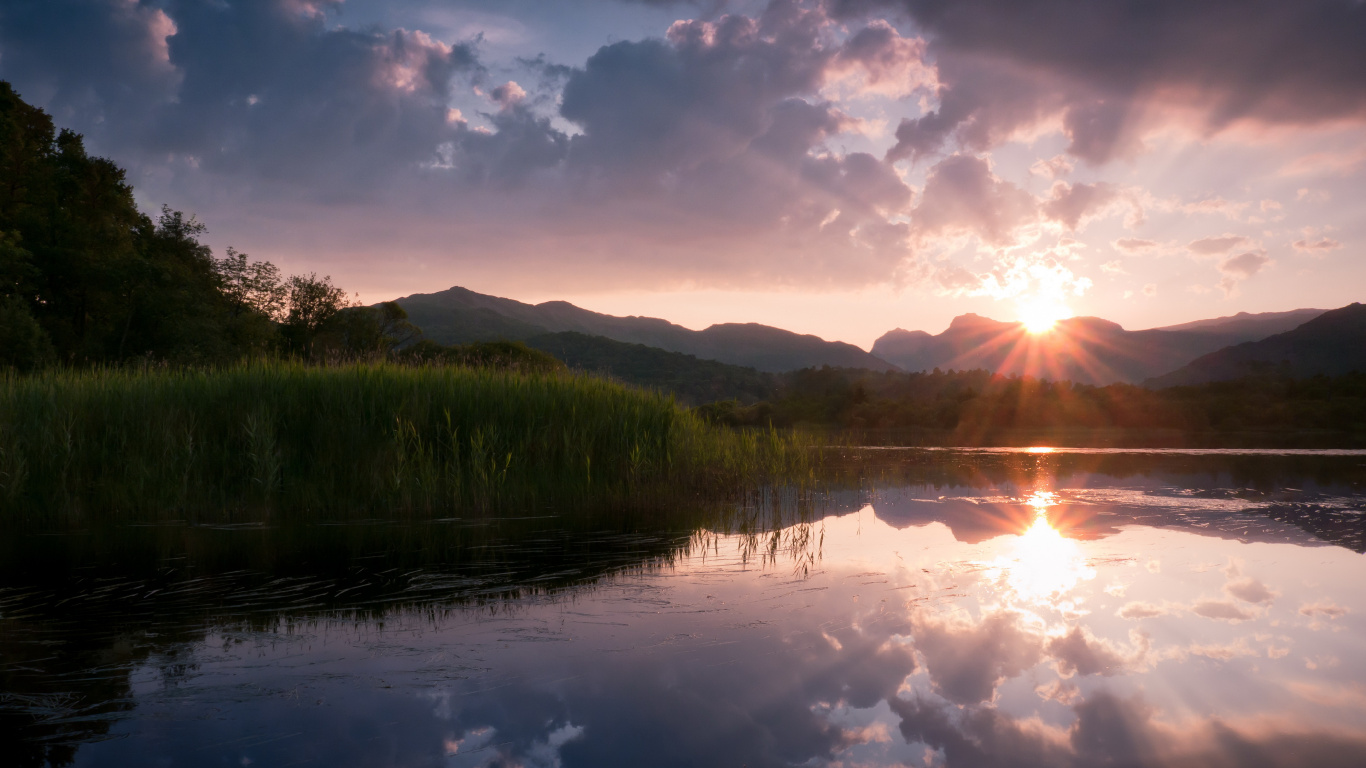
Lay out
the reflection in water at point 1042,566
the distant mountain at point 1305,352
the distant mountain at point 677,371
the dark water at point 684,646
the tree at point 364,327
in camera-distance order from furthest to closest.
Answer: the distant mountain at point 677,371
the distant mountain at point 1305,352
the tree at point 364,327
the reflection in water at point 1042,566
the dark water at point 684,646

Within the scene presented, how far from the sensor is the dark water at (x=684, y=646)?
3209mm

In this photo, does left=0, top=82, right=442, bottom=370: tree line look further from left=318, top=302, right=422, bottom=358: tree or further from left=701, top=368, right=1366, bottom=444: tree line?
left=701, top=368, right=1366, bottom=444: tree line

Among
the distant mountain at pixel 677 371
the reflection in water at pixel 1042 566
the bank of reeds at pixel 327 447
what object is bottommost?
the reflection in water at pixel 1042 566

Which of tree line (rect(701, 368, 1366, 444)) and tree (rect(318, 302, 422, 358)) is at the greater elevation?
tree (rect(318, 302, 422, 358))

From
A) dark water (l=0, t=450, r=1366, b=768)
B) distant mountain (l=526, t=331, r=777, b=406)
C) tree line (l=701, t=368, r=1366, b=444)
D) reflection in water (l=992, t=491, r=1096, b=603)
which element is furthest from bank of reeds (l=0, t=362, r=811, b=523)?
distant mountain (l=526, t=331, r=777, b=406)

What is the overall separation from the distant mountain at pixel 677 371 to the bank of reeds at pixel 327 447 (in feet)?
185

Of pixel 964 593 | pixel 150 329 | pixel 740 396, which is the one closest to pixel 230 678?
pixel 964 593

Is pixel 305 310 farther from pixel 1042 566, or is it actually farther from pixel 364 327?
pixel 1042 566

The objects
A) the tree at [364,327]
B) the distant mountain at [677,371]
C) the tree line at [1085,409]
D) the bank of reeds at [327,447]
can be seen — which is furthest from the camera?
the distant mountain at [677,371]

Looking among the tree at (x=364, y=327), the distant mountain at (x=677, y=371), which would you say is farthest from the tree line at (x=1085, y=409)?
the distant mountain at (x=677, y=371)

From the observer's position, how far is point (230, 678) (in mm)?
3787

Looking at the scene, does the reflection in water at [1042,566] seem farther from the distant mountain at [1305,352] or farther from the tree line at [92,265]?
the distant mountain at [1305,352]

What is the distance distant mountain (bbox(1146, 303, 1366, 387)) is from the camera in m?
69.1

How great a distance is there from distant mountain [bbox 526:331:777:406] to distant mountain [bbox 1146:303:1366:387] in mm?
44096
